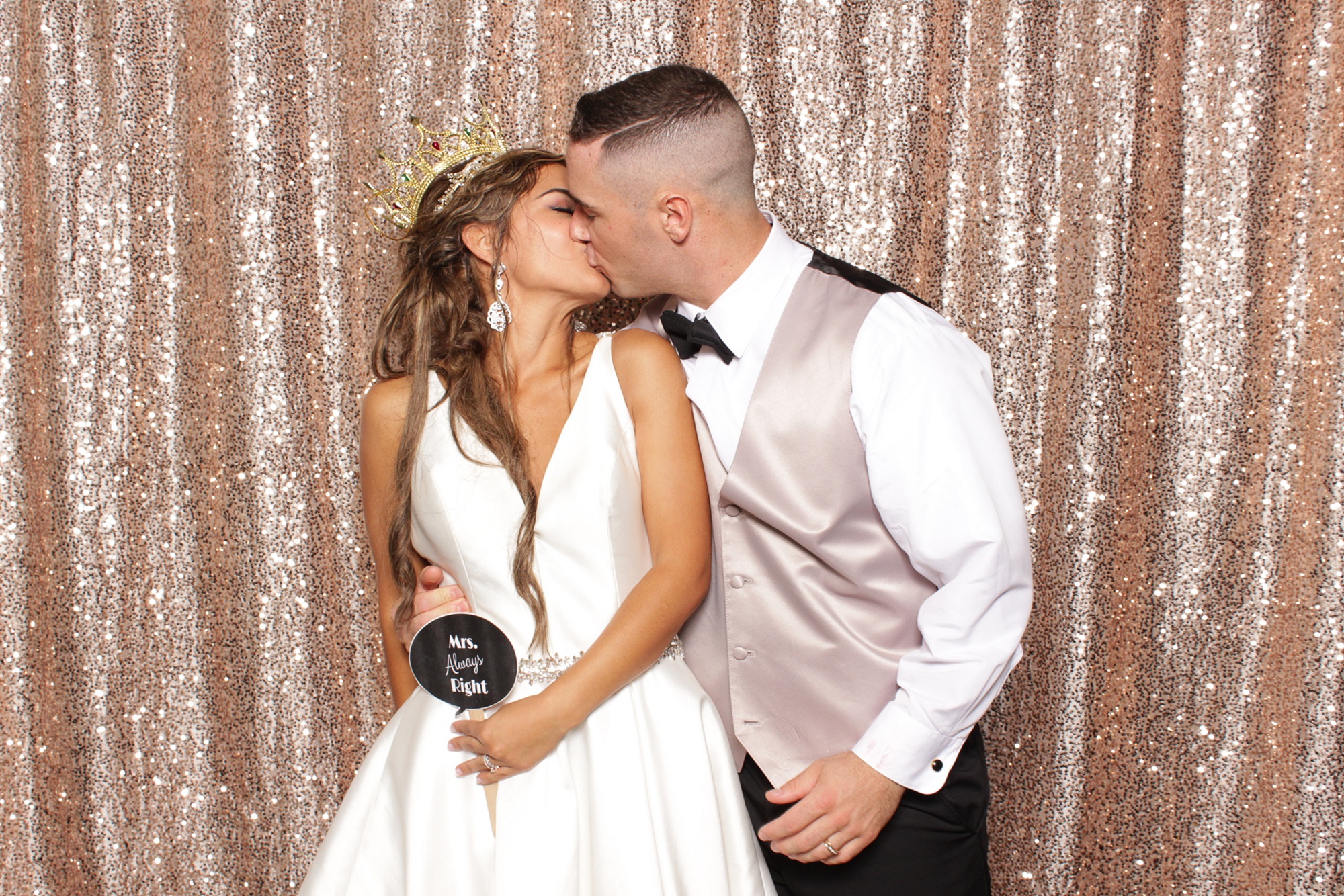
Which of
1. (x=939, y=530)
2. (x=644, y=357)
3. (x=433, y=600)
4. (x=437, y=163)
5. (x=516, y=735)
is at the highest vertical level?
(x=437, y=163)

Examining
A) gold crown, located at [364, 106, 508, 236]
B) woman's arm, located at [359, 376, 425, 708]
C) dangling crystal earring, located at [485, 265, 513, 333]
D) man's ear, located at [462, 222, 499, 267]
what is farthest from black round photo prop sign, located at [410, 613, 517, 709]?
gold crown, located at [364, 106, 508, 236]

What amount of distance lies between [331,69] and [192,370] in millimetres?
635

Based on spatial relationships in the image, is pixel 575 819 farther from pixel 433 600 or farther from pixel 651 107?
pixel 651 107

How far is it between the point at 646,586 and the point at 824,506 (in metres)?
0.27

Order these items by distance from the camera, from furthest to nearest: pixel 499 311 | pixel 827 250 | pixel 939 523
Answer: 1. pixel 827 250
2. pixel 499 311
3. pixel 939 523

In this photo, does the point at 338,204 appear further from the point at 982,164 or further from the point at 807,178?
the point at 982,164

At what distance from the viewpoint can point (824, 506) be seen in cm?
126

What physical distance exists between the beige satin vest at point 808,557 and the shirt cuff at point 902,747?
63 millimetres

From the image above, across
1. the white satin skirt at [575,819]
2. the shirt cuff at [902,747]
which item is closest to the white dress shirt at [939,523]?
the shirt cuff at [902,747]

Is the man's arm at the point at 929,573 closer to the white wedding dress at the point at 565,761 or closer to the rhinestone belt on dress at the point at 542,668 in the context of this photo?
the white wedding dress at the point at 565,761

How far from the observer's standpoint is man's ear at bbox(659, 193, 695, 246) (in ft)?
4.26

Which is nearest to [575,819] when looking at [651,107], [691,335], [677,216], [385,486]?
[385,486]

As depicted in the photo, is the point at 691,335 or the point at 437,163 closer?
the point at 691,335

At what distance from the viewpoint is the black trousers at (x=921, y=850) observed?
4.36 ft
